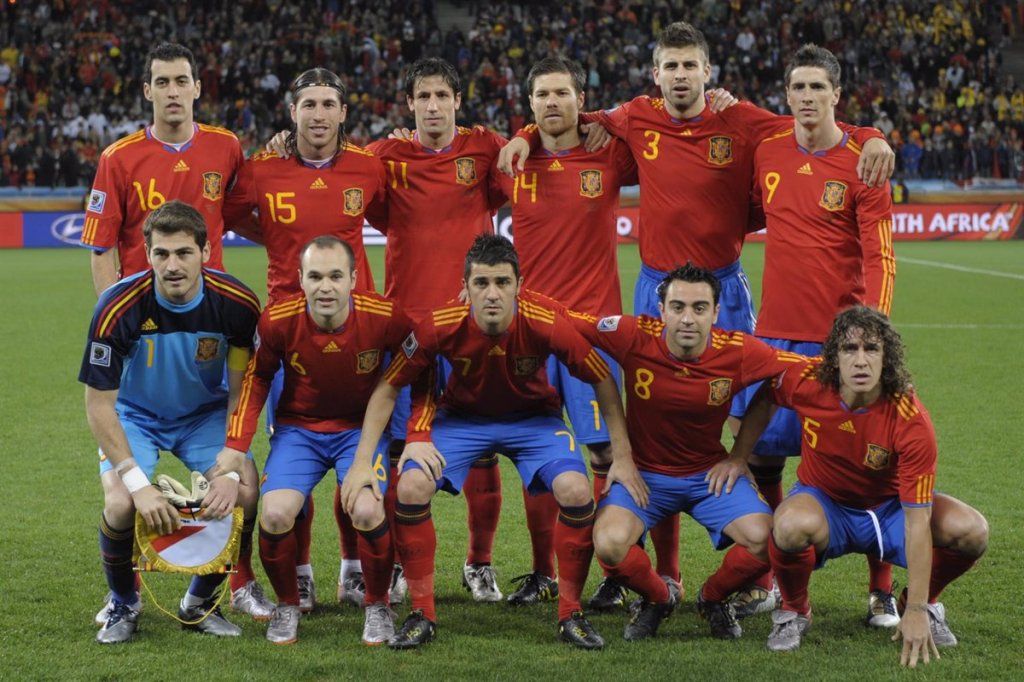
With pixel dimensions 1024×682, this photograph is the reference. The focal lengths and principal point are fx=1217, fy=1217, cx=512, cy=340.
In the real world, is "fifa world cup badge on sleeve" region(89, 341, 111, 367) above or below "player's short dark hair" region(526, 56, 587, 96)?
below

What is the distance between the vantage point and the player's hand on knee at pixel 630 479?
4492 mm

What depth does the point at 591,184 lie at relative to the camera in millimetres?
5242

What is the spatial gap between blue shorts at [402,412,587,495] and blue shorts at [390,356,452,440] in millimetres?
289

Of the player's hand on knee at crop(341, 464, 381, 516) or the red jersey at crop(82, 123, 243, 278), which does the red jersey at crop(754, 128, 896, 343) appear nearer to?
the player's hand on knee at crop(341, 464, 381, 516)

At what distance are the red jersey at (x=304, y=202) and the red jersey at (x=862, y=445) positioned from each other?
1.93 m

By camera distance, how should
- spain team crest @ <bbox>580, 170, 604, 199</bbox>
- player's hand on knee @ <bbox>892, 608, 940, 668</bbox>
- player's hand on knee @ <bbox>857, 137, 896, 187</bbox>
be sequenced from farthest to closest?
spain team crest @ <bbox>580, 170, 604, 199</bbox>
player's hand on knee @ <bbox>857, 137, 896, 187</bbox>
player's hand on knee @ <bbox>892, 608, 940, 668</bbox>

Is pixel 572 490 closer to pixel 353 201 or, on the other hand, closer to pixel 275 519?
pixel 275 519

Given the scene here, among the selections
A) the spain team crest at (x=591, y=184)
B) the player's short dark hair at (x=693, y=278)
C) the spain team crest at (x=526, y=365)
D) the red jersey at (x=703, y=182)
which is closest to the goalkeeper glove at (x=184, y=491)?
the spain team crest at (x=526, y=365)

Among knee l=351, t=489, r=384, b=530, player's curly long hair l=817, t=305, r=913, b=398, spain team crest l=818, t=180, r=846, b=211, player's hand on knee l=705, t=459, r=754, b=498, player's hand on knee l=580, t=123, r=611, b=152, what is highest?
player's hand on knee l=580, t=123, r=611, b=152

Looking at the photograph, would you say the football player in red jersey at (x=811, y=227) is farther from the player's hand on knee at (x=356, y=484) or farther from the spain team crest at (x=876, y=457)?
the player's hand on knee at (x=356, y=484)

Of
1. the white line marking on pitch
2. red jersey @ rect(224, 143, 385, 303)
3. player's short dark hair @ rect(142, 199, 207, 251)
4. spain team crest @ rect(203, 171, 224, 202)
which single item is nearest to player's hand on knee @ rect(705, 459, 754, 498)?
red jersey @ rect(224, 143, 385, 303)

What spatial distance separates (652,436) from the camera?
183 inches

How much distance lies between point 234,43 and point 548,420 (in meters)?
24.5

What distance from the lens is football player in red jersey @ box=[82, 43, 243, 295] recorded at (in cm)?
523
